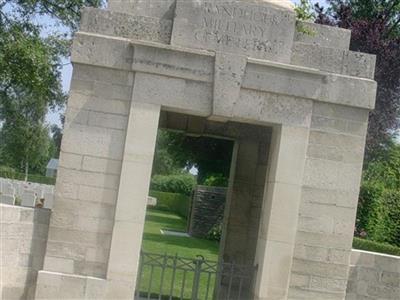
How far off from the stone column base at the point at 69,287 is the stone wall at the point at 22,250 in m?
0.24

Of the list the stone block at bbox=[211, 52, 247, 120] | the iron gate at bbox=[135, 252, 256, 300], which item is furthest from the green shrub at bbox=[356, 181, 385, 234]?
the stone block at bbox=[211, 52, 247, 120]

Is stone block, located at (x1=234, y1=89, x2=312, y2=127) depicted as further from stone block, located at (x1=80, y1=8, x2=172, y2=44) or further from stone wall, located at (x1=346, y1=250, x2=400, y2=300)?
stone wall, located at (x1=346, y1=250, x2=400, y2=300)

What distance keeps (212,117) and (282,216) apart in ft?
4.45

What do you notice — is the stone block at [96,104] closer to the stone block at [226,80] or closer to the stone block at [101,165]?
the stone block at [101,165]

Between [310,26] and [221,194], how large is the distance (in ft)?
46.4

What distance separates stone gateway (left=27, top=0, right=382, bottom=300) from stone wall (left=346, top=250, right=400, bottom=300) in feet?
1.43

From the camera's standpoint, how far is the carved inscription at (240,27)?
6.68 m

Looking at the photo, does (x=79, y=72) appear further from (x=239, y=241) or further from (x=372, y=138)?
(x=372, y=138)

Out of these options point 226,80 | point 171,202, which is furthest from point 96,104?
point 171,202

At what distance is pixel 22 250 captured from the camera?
6.61 metres

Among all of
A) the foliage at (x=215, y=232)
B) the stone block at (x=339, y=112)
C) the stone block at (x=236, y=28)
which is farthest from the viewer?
the foliage at (x=215, y=232)

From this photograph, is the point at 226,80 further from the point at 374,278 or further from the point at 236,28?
the point at 374,278

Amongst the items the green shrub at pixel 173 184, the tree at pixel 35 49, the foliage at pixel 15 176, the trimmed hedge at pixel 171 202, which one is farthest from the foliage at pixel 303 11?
the foliage at pixel 15 176

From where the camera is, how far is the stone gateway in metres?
6.51
